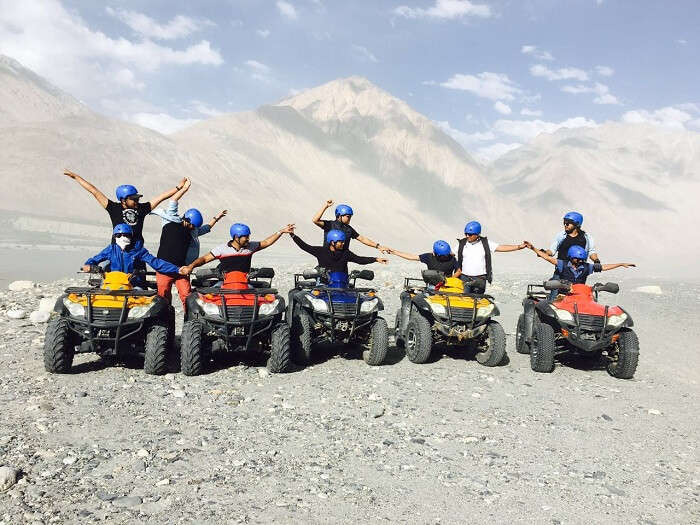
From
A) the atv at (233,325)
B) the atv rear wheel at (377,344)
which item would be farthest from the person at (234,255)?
the atv rear wheel at (377,344)

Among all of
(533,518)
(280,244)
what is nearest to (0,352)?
(533,518)

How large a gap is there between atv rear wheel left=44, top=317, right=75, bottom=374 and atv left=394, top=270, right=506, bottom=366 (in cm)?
493

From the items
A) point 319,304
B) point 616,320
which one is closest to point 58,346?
point 319,304

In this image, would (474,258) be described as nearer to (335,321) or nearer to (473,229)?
(473,229)

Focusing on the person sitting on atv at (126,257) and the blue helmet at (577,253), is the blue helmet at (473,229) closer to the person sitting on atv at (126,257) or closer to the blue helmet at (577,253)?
the blue helmet at (577,253)

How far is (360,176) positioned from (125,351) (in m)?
77.1

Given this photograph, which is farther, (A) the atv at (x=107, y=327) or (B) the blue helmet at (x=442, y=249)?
(B) the blue helmet at (x=442, y=249)

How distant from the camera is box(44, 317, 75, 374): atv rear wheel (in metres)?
→ 7.53

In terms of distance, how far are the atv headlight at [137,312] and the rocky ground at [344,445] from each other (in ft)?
2.67

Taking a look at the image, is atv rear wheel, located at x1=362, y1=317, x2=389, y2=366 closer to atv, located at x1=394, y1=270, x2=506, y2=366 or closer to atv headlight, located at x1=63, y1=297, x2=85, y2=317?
atv, located at x1=394, y1=270, x2=506, y2=366

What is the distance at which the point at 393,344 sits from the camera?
1111 cm

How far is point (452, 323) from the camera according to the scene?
9.07 meters

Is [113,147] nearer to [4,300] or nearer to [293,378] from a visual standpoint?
[4,300]

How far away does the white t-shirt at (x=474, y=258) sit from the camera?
10.1m
